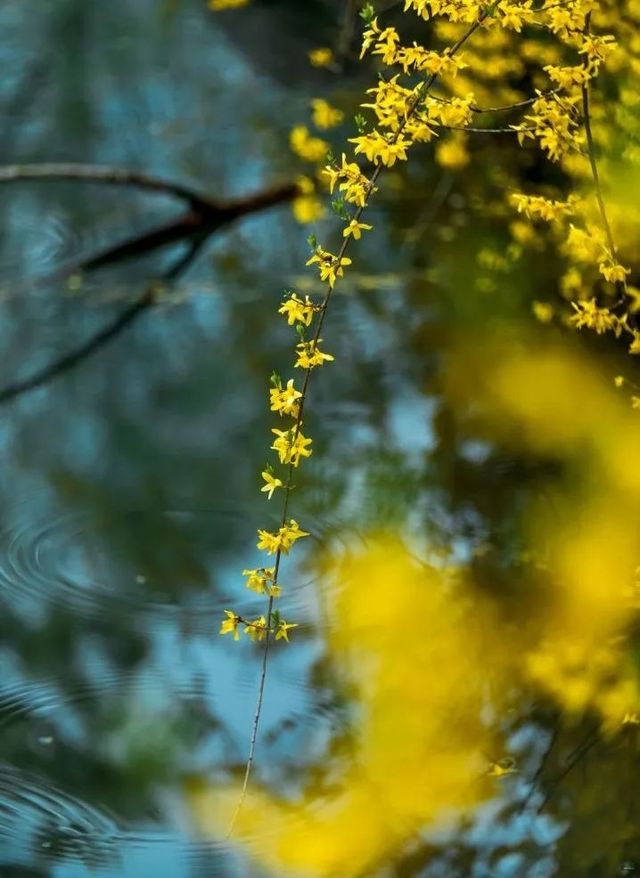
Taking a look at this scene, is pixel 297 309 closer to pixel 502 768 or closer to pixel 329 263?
pixel 329 263

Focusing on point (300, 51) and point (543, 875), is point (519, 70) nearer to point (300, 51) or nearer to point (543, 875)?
point (543, 875)

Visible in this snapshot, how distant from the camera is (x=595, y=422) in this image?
7.68 ft

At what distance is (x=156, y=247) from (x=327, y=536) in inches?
52.8

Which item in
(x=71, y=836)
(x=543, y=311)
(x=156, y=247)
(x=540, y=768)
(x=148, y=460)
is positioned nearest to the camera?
(x=71, y=836)

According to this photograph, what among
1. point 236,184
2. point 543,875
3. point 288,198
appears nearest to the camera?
point 543,875

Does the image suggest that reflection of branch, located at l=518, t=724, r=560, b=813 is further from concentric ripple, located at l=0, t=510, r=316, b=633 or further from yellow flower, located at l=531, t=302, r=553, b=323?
yellow flower, located at l=531, t=302, r=553, b=323

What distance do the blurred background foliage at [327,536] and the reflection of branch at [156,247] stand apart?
0.09ft

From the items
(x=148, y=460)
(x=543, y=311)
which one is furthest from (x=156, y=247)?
(x=543, y=311)

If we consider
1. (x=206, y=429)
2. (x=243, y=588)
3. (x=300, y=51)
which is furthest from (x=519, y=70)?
(x=300, y=51)

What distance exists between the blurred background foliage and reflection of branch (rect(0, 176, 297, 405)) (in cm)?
3

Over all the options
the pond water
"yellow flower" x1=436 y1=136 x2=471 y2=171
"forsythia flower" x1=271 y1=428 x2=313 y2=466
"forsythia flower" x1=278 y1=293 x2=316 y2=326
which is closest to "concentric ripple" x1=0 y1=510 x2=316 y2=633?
the pond water

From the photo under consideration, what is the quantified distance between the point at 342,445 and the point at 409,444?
0.40ft

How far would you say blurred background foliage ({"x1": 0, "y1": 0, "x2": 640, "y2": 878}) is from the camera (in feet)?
5.06

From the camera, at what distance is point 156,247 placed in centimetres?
325
